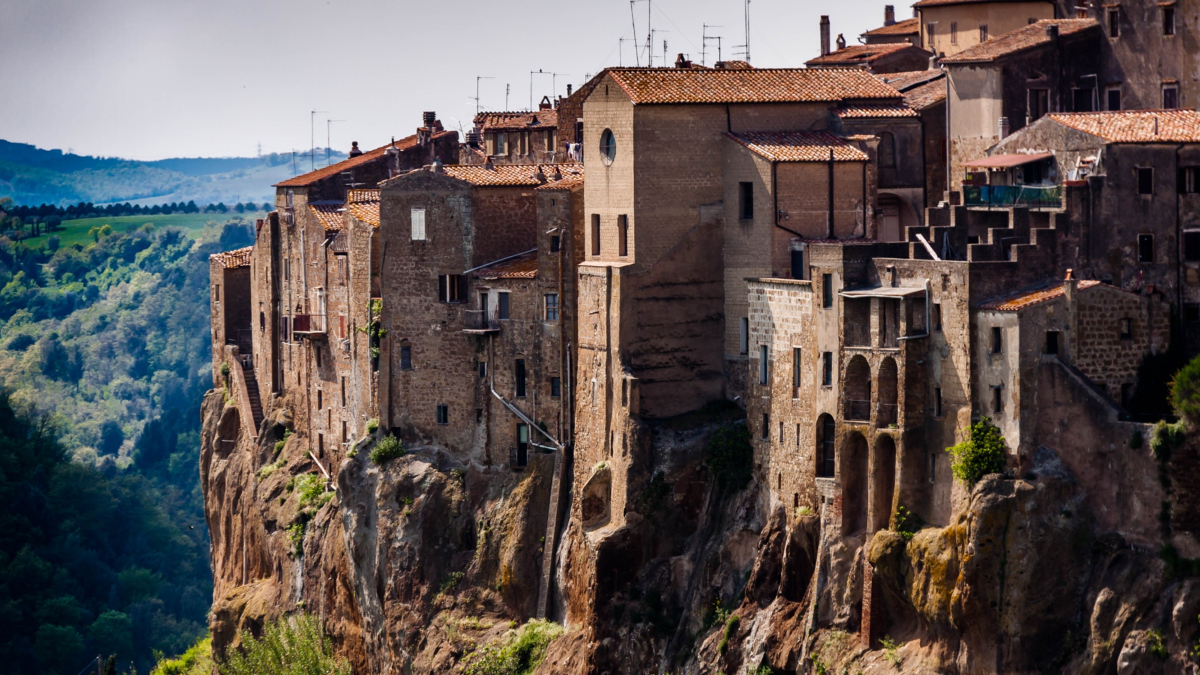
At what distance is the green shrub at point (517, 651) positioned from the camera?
63.4 metres

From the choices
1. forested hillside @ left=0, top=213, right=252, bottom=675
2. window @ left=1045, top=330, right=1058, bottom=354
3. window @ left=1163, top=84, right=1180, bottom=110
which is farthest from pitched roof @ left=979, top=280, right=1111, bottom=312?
forested hillside @ left=0, top=213, right=252, bottom=675

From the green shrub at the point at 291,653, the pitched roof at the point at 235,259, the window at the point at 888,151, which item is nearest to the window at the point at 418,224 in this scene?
the window at the point at 888,151

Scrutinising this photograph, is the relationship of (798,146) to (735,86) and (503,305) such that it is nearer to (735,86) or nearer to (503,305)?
(735,86)

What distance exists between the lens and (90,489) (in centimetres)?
13512

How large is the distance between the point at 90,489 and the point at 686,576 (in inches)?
3274

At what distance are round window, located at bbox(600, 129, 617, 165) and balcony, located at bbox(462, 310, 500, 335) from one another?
779 centimetres

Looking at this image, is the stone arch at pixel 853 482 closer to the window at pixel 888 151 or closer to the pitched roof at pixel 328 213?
the window at pixel 888 151

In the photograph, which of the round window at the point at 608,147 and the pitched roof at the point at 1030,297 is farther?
the round window at the point at 608,147

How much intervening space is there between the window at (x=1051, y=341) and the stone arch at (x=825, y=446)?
24.4ft

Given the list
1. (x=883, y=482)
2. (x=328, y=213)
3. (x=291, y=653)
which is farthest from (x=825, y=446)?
(x=328, y=213)

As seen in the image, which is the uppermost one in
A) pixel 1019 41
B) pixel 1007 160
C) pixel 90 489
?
pixel 1019 41

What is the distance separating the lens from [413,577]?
68.4 m

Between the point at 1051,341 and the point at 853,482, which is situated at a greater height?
the point at 1051,341

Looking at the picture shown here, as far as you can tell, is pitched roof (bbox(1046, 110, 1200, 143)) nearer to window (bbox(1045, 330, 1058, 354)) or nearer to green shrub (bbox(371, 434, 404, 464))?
window (bbox(1045, 330, 1058, 354))
